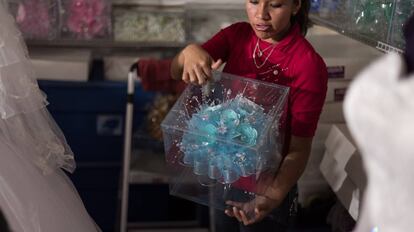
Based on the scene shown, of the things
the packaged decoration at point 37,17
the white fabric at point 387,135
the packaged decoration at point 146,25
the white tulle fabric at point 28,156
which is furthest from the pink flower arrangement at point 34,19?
the white fabric at point 387,135

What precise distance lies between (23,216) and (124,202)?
0.71m

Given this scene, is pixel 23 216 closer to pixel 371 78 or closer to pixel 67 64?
pixel 371 78

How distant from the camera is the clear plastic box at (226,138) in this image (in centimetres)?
99

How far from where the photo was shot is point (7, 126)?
999mm

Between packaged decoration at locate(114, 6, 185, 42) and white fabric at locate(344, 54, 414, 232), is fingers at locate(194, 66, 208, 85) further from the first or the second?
packaged decoration at locate(114, 6, 185, 42)

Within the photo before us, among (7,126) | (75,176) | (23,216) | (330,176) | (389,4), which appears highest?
(389,4)

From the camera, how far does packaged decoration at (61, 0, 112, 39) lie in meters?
1.82

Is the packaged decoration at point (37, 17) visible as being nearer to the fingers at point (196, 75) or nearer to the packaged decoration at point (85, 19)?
the packaged decoration at point (85, 19)

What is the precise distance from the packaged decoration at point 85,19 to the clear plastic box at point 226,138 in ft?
2.80

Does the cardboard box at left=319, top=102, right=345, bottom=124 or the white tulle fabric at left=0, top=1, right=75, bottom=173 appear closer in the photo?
the white tulle fabric at left=0, top=1, right=75, bottom=173

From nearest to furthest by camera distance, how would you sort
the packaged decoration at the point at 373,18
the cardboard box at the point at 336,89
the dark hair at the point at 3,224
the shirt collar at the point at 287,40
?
the dark hair at the point at 3,224, the shirt collar at the point at 287,40, the packaged decoration at the point at 373,18, the cardboard box at the point at 336,89

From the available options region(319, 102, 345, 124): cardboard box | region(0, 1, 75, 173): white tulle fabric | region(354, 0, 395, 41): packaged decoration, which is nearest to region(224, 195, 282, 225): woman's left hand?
region(0, 1, 75, 173): white tulle fabric

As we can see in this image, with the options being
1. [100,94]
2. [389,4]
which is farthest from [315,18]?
[100,94]

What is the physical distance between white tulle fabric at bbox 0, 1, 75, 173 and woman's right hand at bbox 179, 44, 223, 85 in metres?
0.30
